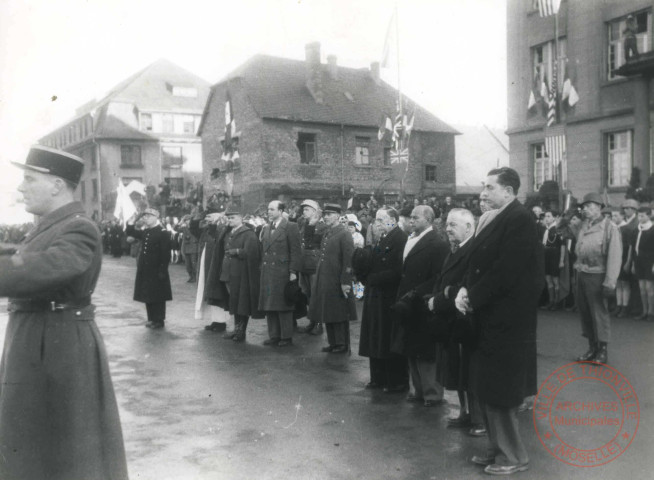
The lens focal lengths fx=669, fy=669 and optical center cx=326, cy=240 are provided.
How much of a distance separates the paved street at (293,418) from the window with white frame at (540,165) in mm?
14422

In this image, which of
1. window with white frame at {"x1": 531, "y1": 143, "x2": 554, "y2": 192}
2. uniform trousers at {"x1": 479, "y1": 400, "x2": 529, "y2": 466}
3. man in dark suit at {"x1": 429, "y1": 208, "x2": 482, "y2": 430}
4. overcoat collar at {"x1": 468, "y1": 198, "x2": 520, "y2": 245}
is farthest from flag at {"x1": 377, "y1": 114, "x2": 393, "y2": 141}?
uniform trousers at {"x1": 479, "y1": 400, "x2": 529, "y2": 466}

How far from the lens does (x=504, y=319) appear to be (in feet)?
14.9

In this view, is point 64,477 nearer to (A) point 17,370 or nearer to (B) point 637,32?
(A) point 17,370

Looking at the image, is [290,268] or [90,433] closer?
[90,433]

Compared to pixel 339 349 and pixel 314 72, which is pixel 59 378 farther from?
pixel 314 72

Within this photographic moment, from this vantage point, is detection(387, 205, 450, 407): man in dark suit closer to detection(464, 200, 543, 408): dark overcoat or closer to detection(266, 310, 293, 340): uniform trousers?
detection(464, 200, 543, 408): dark overcoat

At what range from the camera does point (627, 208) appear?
1299cm

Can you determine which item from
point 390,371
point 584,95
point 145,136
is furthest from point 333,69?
point 390,371

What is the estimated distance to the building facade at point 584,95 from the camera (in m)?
19.5

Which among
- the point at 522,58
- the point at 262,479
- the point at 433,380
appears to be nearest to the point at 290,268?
the point at 433,380

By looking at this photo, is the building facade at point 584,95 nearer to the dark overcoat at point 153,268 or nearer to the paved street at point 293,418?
the paved street at point 293,418

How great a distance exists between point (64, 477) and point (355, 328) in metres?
8.20

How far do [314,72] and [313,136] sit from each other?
172 inches

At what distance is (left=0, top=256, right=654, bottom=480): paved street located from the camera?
4770 mm
